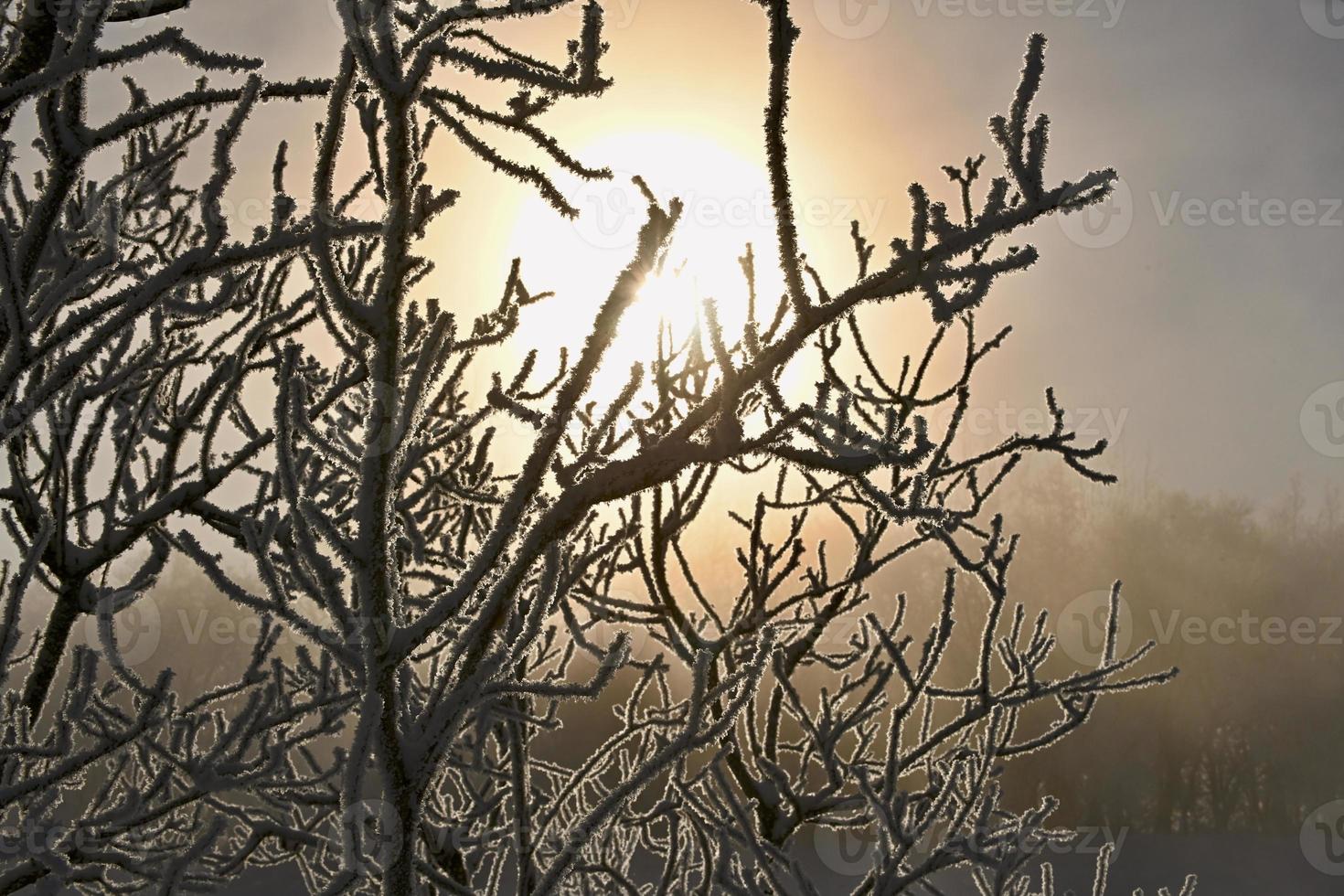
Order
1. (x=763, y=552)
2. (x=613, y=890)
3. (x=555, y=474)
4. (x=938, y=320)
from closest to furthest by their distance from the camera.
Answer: (x=938, y=320) < (x=555, y=474) < (x=763, y=552) < (x=613, y=890)

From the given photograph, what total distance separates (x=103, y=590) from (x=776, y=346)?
2913 mm

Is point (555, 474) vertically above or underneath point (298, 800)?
above

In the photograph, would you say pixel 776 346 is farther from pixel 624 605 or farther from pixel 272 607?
pixel 624 605

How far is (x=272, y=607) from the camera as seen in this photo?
4.61ft

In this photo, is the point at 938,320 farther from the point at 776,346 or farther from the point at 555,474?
the point at 555,474

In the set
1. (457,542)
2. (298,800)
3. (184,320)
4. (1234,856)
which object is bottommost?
(1234,856)

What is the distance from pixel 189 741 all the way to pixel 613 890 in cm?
235

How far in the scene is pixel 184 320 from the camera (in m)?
3.42

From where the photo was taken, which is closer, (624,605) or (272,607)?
(272,607)

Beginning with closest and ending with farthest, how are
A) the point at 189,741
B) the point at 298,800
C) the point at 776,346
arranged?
1. the point at 776,346
2. the point at 189,741
3. the point at 298,800

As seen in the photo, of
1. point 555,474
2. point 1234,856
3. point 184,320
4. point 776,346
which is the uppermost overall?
point 184,320

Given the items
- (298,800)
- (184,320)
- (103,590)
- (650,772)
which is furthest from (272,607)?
(184,320)

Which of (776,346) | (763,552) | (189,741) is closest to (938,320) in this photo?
(776,346)

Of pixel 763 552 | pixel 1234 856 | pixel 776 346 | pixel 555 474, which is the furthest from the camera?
pixel 1234 856
